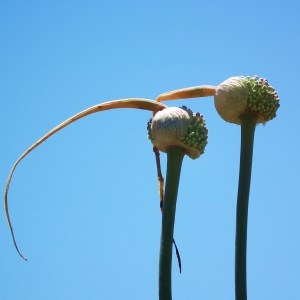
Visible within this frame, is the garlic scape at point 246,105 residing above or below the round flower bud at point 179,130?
above

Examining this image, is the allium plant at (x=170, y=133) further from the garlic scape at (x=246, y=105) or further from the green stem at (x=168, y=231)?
the garlic scape at (x=246, y=105)

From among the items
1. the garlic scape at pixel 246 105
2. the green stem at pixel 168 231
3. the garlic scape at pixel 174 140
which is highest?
the garlic scape at pixel 246 105

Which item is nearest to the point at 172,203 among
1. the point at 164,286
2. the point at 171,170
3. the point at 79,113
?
the point at 171,170

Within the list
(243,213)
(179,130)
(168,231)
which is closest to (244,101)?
(179,130)

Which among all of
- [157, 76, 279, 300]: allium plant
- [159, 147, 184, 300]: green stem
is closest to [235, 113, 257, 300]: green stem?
[157, 76, 279, 300]: allium plant

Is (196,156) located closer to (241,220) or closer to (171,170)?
(171,170)

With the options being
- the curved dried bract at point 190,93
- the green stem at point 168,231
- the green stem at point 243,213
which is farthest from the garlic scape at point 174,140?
the green stem at point 243,213

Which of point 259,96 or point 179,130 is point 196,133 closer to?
point 179,130
